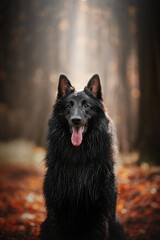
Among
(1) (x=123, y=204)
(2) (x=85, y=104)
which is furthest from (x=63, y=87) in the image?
(1) (x=123, y=204)

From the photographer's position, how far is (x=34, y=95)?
40.7ft

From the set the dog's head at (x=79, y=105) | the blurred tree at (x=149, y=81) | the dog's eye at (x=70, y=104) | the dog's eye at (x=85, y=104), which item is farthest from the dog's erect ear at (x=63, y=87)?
the blurred tree at (x=149, y=81)

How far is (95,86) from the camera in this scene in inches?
121

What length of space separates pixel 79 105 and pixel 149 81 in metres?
3.63

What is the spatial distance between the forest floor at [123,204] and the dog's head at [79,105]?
2353mm

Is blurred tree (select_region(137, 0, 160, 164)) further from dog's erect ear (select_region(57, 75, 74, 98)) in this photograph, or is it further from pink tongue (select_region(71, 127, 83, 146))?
pink tongue (select_region(71, 127, 83, 146))

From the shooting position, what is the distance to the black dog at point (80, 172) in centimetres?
277

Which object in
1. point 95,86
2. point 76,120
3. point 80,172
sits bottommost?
point 80,172

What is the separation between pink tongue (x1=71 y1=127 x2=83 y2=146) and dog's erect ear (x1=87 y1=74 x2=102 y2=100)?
0.64 meters

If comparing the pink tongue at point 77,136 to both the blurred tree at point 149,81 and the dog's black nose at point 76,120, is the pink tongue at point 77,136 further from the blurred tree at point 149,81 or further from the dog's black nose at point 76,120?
the blurred tree at point 149,81

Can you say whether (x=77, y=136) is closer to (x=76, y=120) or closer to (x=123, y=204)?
(x=76, y=120)

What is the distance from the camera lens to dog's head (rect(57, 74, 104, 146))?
274 cm

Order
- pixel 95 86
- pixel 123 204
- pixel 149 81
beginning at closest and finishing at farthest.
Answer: pixel 95 86, pixel 123 204, pixel 149 81

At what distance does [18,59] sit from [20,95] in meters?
2.82
